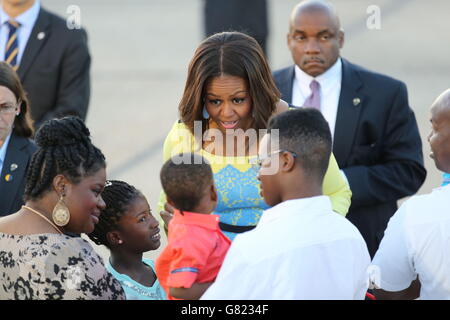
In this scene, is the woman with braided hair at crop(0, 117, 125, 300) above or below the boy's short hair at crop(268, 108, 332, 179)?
below

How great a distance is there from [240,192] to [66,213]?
0.89 metres

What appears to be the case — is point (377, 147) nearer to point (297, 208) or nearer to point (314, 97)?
point (314, 97)

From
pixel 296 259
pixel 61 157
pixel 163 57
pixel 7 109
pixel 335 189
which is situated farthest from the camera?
pixel 163 57

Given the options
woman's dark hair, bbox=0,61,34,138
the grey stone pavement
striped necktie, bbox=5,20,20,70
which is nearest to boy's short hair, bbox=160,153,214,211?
woman's dark hair, bbox=0,61,34,138

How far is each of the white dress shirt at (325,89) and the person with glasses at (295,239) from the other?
2.16 m

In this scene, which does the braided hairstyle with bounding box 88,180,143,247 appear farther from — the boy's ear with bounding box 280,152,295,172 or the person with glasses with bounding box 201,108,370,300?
the boy's ear with bounding box 280,152,295,172

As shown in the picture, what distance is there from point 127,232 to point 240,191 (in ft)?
1.74

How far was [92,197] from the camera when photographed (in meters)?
3.89

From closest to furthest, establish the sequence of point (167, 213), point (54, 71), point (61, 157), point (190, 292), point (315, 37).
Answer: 1. point (190, 292)
2. point (61, 157)
3. point (167, 213)
4. point (315, 37)
5. point (54, 71)

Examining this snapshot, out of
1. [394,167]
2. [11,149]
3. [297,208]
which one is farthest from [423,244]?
[11,149]

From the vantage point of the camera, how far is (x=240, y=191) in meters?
4.39

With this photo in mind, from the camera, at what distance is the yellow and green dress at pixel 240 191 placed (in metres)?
4.38

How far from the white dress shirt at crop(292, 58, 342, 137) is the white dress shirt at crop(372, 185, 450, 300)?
1.87 m

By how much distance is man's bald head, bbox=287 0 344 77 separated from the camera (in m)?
5.79
